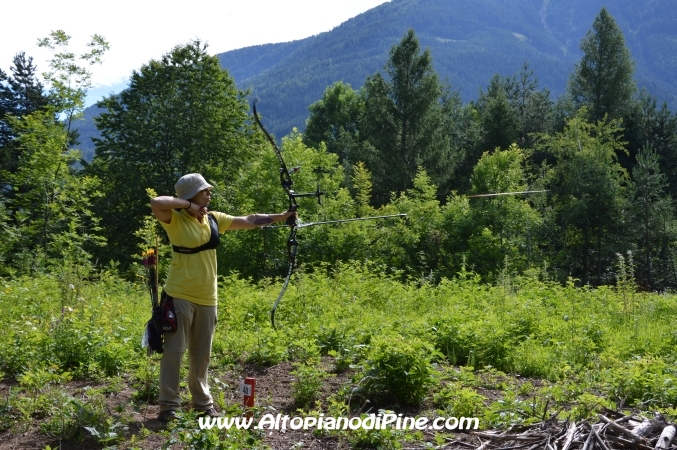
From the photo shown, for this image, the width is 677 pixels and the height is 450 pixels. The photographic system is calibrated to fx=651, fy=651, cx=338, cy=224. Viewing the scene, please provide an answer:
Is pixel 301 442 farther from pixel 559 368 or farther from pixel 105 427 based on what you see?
pixel 559 368

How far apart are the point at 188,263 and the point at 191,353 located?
79 cm

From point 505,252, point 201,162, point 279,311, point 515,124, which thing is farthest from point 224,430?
point 515,124

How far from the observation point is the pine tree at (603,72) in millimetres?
42344

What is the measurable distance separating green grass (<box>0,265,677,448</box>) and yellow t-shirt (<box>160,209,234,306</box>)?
112 centimetres

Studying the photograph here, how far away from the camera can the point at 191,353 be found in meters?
5.59

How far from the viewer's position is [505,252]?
23.3 metres

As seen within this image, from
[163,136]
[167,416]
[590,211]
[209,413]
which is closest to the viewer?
[167,416]

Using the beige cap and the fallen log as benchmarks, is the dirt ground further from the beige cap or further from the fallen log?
the beige cap

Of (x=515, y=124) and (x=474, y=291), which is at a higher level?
(x=515, y=124)

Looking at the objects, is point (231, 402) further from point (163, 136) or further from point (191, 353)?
point (163, 136)

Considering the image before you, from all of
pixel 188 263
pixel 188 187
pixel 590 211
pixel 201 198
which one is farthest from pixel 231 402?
pixel 590 211

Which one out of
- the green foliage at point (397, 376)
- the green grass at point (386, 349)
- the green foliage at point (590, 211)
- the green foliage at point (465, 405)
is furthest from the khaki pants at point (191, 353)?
the green foliage at point (590, 211)

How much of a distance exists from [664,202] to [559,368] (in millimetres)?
24343

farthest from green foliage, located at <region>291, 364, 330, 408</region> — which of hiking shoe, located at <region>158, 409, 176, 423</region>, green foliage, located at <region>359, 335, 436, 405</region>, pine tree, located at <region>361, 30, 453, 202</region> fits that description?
pine tree, located at <region>361, 30, 453, 202</region>
